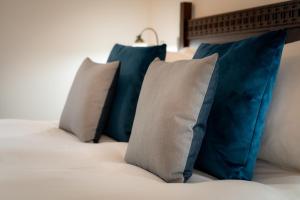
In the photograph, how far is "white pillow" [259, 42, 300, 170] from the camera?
120cm

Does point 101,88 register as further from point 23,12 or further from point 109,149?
point 23,12

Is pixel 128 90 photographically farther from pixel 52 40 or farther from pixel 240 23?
pixel 52 40

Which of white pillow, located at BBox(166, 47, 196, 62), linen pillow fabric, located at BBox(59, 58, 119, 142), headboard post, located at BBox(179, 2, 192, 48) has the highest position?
headboard post, located at BBox(179, 2, 192, 48)

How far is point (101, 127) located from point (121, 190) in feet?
3.09

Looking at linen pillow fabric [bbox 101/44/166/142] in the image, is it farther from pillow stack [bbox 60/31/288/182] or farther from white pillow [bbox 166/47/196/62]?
pillow stack [bbox 60/31/288/182]

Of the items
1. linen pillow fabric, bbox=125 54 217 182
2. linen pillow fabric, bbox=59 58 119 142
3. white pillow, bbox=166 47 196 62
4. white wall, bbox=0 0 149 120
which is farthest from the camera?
white wall, bbox=0 0 149 120

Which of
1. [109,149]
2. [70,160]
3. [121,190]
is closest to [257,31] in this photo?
[109,149]

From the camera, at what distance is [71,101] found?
79.7 inches

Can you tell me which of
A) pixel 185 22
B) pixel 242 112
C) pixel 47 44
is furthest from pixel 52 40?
pixel 242 112

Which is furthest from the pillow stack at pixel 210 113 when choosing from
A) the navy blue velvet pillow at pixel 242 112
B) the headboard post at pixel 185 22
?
the headboard post at pixel 185 22

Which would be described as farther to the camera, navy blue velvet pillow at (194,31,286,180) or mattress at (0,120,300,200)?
navy blue velvet pillow at (194,31,286,180)

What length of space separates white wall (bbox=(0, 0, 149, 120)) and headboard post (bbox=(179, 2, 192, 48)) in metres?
0.90

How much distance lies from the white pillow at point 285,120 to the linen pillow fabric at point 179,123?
0.26 meters

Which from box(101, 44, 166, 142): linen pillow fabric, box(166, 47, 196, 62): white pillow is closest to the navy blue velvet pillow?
box(101, 44, 166, 142): linen pillow fabric
